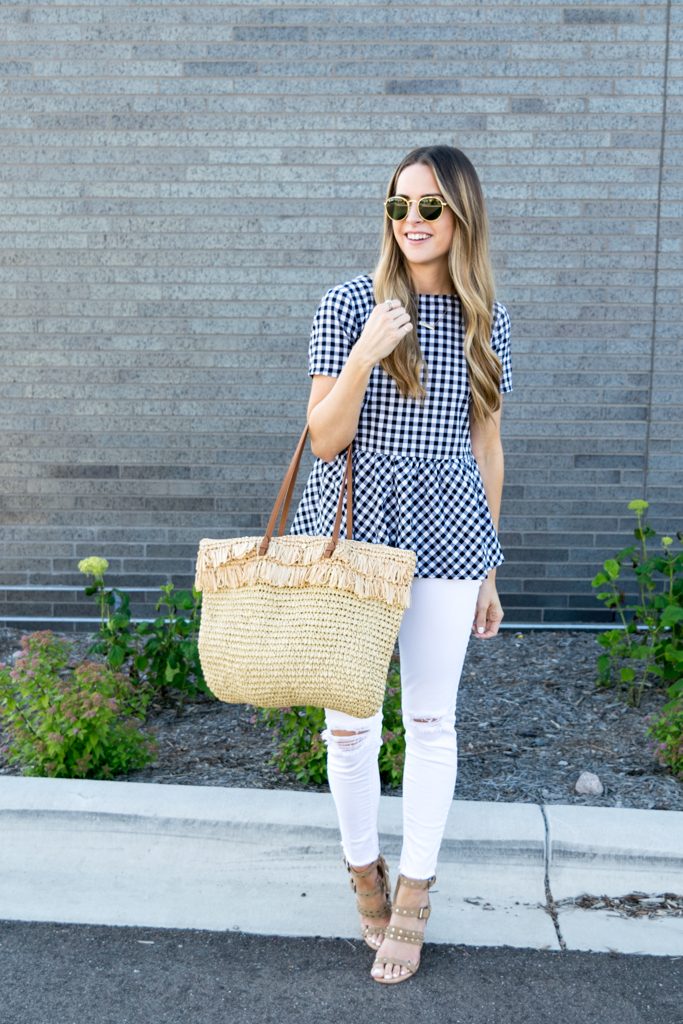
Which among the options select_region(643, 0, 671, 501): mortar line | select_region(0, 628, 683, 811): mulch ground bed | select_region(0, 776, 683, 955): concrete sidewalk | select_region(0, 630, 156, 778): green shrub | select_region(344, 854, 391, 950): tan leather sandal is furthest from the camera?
select_region(643, 0, 671, 501): mortar line

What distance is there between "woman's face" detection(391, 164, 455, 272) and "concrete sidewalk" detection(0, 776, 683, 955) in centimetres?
155

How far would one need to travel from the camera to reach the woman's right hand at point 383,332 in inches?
98.1

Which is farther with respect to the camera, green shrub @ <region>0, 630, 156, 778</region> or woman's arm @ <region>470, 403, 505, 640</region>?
green shrub @ <region>0, 630, 156, 778</region>

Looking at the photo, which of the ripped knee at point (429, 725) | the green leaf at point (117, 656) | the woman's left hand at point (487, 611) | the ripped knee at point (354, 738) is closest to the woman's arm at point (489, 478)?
the woman's left hand at point (487, 611)

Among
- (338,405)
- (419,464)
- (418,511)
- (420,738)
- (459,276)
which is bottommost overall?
(420,738)

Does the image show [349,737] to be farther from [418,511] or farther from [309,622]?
[418,511]

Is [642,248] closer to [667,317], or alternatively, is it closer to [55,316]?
[667,317]

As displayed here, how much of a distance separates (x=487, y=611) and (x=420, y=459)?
48 cm

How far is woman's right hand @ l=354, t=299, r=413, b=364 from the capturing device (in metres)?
2.49

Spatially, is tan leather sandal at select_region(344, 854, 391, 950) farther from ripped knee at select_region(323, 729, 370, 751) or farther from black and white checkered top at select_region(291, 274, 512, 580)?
black and white checkered top at select_region(291, 274, 512, 580)

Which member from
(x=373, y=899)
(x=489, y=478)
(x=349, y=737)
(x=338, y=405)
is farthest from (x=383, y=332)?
(x=373, y=899)

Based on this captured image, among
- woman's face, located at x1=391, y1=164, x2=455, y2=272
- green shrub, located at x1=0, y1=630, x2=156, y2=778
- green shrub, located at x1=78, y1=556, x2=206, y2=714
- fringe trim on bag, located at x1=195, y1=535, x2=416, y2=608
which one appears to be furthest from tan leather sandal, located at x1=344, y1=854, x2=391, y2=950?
woman's face, located at x1=391, y1=164, x2=455, y2=272

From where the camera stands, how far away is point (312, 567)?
2.59 meters

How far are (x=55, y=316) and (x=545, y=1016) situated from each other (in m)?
3.70
